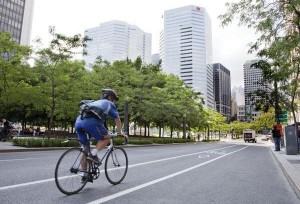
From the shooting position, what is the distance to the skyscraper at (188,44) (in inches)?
7392

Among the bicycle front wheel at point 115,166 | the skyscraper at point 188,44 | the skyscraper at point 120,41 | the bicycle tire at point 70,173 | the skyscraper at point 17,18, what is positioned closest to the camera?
the bicycle tire at point 70,173

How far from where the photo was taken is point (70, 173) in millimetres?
5273

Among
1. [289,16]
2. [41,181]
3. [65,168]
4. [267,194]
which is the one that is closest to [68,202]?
[65,168]

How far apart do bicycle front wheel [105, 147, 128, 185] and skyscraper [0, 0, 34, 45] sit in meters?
111

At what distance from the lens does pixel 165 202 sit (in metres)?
4.94


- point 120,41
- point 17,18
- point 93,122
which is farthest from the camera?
point 120,41

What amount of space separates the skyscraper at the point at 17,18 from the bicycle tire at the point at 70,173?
111443 mm

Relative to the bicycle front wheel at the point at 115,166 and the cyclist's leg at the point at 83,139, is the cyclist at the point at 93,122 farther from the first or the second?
the bicycle front wheel at the point at 115,166

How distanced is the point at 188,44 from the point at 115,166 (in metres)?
186

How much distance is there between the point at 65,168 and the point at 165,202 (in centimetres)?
178

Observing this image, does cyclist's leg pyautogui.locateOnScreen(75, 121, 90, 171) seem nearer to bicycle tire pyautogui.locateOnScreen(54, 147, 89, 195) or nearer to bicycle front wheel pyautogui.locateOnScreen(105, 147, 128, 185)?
bicycle tire pyautogui.locateOnScreen(54, 147, 89, 195)

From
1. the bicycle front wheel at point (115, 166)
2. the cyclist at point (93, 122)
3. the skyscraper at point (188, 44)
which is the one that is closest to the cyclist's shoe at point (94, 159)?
the cyclist at point (93, 122)

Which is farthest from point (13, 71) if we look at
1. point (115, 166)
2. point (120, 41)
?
point (120, 41)

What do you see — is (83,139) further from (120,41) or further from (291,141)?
(120,41)
